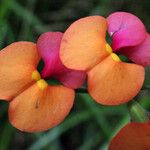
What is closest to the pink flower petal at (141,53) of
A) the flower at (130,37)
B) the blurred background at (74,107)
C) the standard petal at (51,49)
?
the flower at (130,37)

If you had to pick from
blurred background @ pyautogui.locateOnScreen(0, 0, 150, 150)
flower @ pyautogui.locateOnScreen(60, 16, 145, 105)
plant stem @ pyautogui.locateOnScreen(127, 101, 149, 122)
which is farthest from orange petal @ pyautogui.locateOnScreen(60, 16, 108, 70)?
blurred background @ pyautogui.locateOnScreen(0, 0, 150, 150)

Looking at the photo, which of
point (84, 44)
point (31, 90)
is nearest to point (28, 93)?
point (31, 90)

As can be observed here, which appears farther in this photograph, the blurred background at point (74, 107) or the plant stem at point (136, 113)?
the blurred background at point (74, 107)

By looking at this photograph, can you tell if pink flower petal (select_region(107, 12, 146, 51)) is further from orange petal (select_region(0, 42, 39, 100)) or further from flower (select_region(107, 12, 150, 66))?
orange petal (select_region(0, 42, 39, 100))

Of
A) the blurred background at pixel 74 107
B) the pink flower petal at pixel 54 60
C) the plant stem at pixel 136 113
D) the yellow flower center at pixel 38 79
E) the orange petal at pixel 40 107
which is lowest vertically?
the blurred background at pixel 74 107

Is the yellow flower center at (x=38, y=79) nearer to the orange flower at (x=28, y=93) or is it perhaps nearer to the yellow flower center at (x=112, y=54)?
the orange flower at (x=28, y=93)

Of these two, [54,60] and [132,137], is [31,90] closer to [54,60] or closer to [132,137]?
[54,60]
